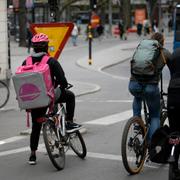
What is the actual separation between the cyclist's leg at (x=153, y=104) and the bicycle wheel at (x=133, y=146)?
0.30 m

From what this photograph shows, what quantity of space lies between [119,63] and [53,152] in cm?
2184

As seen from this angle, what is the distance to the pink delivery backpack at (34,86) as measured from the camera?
7059 millimetres

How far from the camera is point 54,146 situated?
7.25 metres

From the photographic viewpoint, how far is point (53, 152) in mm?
7211

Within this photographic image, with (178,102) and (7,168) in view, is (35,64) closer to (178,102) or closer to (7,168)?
(7,168)

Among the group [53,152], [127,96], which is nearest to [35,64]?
[53,152]

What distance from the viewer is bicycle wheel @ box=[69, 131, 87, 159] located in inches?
310

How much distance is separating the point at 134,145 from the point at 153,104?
2.58 feet

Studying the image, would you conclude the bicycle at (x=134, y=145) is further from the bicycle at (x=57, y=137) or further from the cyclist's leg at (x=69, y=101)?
the cyclist's leg at (x=69, y=101)

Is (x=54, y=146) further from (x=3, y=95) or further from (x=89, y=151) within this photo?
(x=3, y=95)

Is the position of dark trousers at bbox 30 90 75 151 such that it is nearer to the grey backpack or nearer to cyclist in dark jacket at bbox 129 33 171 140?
cyclist in dark jacket at bbox 129 33 171 140

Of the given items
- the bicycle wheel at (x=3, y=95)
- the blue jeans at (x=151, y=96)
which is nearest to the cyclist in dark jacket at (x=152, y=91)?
the blue jeans at (x=151, y=96)

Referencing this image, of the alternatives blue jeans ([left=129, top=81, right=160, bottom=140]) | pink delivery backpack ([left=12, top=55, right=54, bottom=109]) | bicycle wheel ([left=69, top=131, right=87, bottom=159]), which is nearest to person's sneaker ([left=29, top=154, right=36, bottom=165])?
bicycle wheel ([left=69, top=131, right=87, bottom=159])

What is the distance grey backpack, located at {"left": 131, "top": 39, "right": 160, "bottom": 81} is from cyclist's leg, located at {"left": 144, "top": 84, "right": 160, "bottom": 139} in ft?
0.63
